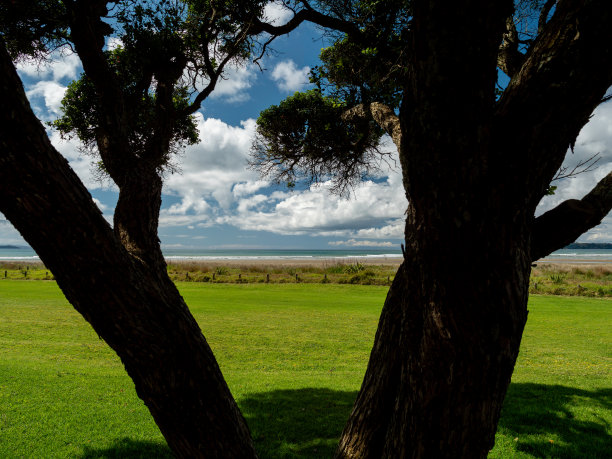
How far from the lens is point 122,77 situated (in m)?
7.24

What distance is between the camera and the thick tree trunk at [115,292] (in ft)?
5.94

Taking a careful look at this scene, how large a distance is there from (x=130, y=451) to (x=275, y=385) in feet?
10.9

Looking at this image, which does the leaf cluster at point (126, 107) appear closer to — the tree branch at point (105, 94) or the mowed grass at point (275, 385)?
the tree branch at point (105, 94)

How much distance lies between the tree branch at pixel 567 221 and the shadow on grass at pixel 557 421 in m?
4.09

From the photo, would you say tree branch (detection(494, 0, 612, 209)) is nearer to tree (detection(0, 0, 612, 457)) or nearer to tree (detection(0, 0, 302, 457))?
tree (detection(0, 0, 612, 457))

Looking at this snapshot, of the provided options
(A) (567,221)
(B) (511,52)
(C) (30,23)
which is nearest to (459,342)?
(A) (567,221)

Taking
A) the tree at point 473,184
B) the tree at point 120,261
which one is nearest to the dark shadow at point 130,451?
the tree at point 120,261

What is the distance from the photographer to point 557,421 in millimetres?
5859

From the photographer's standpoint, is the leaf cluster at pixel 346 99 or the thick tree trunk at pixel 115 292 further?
the leaf cluster at pixel 346 99

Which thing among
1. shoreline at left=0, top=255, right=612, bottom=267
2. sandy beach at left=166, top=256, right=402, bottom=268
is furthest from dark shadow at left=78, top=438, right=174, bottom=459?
shoreline at left=0, top=255, right=612, bottom=267

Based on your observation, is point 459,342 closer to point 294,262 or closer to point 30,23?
point 30,23

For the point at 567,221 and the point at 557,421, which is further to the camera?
→ the point at 557,421

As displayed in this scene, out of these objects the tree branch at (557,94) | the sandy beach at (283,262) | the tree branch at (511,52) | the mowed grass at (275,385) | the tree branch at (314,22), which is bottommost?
the sandy beach at (283,262)

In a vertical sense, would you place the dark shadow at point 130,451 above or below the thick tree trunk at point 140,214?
below
